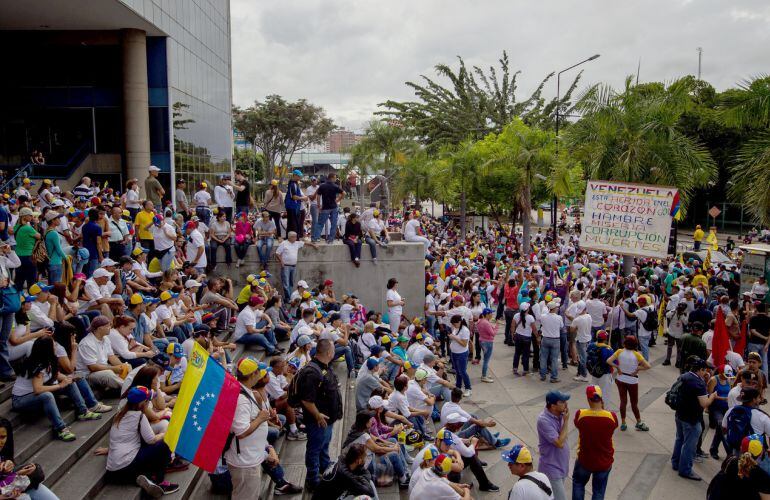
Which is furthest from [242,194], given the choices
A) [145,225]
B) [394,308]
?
[394,308]

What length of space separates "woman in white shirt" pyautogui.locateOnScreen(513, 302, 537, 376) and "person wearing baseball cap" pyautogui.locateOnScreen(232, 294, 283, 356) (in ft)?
16.7

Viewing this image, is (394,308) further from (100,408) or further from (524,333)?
(100,408)

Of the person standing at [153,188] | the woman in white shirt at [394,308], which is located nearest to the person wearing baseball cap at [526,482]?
the woman in white shirt at [394,308]

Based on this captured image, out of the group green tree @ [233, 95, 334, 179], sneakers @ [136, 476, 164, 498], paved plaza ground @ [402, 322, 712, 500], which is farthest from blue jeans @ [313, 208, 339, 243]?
green tree @ [233, 95, 334, 179]

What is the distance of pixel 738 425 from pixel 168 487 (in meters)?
6.39

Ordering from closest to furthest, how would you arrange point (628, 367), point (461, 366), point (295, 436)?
point (295, 436) < point (628, 367) < point (461, 366)

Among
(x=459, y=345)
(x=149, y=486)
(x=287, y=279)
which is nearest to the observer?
(x=149, y=486)

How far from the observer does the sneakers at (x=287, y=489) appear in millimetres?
6605

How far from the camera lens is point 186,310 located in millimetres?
10188

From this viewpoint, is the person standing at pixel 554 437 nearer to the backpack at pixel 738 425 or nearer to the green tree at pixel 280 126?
the backpack at pixel 738 425

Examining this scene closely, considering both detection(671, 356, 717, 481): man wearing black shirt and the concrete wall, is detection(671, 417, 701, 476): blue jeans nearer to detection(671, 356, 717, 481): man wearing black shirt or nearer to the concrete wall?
detection(671, 356, 717, 481): man wearing black shirt

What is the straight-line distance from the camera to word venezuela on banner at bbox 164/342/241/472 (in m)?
5.18

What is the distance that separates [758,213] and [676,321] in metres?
3.20

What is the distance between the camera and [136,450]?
19.7 ft
